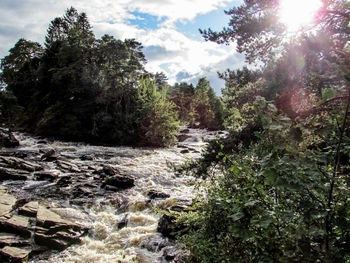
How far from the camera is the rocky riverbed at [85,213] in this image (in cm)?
548

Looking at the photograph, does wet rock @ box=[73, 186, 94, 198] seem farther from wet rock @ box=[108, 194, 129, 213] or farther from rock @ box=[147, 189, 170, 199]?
rock @ box=[147, 189, 170, 199]

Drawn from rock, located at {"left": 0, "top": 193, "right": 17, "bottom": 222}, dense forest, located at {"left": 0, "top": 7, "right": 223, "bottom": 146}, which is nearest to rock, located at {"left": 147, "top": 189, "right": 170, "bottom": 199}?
rock, located at {"left": 0, "top": 193, "right": 17, "bottom": 222}

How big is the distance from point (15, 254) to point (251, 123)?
22.0 ft

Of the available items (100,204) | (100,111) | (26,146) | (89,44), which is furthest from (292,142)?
(89,44)

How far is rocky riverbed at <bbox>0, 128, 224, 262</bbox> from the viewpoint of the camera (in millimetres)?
5480

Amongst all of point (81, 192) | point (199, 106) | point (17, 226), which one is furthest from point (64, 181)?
point (199, 106)

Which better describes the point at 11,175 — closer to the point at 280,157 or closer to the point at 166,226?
the point at 166,226

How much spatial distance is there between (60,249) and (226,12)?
30.4 ft

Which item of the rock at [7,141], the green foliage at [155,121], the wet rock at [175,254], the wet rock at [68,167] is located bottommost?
the wet rock at [175,254]

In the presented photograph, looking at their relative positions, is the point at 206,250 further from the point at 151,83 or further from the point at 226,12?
the point at 151,83

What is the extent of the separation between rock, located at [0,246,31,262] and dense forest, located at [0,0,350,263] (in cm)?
356

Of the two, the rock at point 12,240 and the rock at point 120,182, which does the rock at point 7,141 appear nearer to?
the rock at point 120,182

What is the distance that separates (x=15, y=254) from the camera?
4.97 m

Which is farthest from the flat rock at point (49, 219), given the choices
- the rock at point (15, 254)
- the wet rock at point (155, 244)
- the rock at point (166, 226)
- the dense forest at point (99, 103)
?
the dense forest at point (99, 103)
